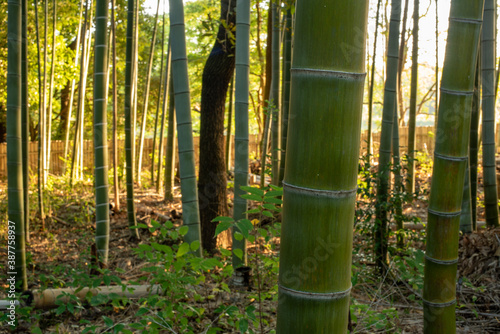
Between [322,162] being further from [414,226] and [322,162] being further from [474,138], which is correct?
[414,226]

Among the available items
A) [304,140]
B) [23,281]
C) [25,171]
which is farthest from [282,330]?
[25,171]

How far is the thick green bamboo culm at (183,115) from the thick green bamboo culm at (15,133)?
89cm

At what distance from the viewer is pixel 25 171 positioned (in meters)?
3.83

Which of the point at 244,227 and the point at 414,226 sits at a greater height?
the point at 244,227

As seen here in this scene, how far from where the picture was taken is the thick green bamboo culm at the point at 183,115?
2.36 m

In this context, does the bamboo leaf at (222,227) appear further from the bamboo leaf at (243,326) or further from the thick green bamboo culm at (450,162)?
the thick green bamboo culm at (450,162)

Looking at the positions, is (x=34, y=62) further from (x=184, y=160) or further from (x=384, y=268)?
(x=384, y=268)

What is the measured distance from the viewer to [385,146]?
9.30 feet

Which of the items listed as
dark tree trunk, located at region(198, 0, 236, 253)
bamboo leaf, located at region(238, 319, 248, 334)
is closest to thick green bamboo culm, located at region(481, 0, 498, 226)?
dark tree trunk, located at region(198, 0, 236, 253)

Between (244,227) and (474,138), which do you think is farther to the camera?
(474,138)

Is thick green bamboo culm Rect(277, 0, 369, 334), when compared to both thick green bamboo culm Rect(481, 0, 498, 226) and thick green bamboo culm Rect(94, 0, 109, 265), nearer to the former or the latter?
thick green bamboo culm Rect(94, 0, 109, 265)

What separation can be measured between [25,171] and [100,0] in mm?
1731

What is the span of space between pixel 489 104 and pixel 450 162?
2.27 metres

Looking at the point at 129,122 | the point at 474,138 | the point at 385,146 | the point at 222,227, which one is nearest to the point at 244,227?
the point at 222,227
